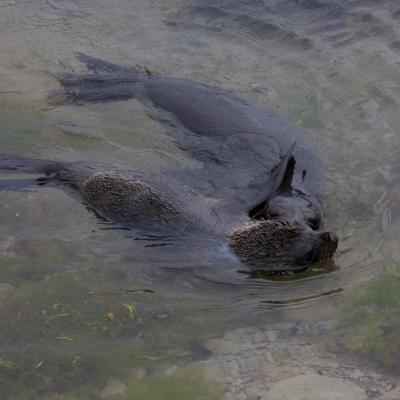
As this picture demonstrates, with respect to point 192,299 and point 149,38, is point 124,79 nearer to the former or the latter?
point 149,38

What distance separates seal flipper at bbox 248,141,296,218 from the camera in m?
4.69

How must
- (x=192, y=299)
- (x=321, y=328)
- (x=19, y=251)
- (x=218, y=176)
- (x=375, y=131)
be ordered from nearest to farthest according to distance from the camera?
(x=321, y=328)
(x=192, y=299)
(x=19, y=251)
(x=218, y=176)
(x=375, y=131)

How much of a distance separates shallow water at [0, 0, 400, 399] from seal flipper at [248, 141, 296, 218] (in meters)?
0.40

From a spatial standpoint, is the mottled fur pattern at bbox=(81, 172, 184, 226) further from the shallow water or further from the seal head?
the seal head

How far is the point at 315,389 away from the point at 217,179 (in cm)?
235

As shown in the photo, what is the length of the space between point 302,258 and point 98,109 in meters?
3.06

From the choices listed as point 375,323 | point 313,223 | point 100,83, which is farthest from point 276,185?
point 100,83

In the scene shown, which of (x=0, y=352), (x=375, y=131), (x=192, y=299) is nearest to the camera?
(x=0, y=352)

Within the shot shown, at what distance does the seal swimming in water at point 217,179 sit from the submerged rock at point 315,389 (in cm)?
87

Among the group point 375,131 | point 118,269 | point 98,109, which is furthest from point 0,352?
point 375,131

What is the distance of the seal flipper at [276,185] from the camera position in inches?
185

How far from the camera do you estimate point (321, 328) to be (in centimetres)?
414

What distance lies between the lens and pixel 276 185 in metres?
4.77

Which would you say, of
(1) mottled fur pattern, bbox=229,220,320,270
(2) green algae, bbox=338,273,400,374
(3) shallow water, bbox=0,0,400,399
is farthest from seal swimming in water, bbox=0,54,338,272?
(2) green algae, bbox=338,273,400,374
